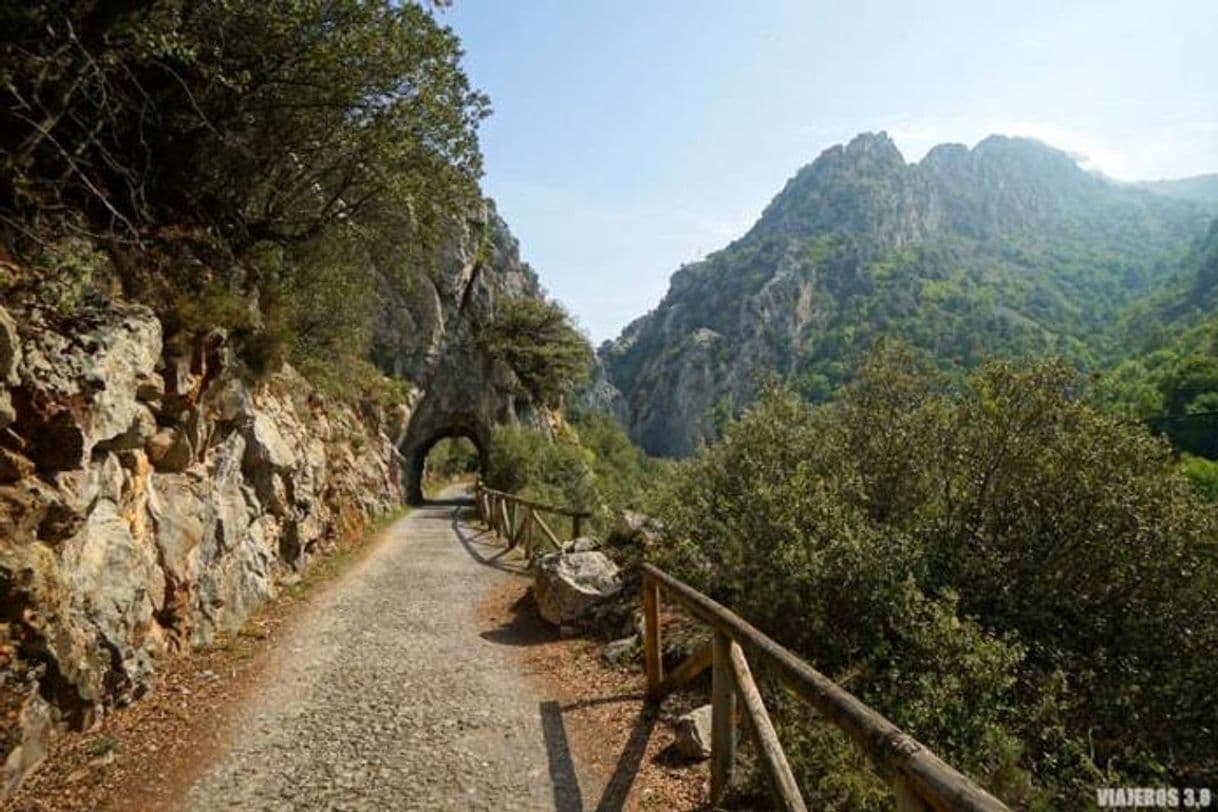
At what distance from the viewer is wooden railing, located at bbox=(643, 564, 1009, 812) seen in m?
1.95

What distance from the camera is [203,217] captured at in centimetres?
888

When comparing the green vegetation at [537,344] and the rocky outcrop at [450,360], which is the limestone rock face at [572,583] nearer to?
the rocky outcrop at [450,360]

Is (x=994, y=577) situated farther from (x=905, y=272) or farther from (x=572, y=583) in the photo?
(x=905, y=272)

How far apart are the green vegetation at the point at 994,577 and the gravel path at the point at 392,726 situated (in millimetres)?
1973

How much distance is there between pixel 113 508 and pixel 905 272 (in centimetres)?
11688

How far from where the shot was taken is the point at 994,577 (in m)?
5.83

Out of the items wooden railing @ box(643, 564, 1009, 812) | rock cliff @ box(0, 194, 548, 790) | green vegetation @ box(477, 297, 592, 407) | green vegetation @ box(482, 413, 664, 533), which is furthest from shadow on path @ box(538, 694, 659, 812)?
green vegetation @ box(477, 297, 592, 407)

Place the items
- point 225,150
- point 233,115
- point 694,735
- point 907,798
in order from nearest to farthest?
point 907,798
point 694,735
point 233,115
point 225,150

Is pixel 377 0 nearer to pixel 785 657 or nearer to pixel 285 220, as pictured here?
pixel 285 220

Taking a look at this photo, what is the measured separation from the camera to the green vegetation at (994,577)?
13.4 ft

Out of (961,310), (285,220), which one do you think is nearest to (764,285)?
(961,310)

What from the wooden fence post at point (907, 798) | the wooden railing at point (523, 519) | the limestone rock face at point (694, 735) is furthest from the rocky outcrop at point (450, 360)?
the wooden fence post at point (907, 798)

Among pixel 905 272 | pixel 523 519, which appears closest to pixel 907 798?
pixel 523 519

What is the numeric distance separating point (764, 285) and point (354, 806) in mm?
109007
